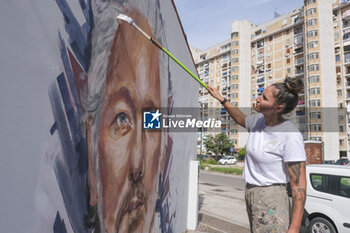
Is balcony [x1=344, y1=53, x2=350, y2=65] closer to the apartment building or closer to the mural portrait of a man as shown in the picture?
the apartment building

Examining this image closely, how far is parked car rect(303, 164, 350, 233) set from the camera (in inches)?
201

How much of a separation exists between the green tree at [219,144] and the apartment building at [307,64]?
2.25 meters

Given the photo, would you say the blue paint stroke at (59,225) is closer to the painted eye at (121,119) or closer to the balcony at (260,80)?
the painted eye at (121,119)

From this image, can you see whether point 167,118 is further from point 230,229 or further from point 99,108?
point 230,229

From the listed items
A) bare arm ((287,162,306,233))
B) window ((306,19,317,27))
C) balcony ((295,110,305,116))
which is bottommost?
bare arm ((287,162,306,233))

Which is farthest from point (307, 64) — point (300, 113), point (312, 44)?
point (300, 113)

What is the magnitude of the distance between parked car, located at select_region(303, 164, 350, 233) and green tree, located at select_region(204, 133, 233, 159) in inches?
1800

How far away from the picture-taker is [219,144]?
51.7 m

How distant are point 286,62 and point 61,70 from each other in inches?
2063

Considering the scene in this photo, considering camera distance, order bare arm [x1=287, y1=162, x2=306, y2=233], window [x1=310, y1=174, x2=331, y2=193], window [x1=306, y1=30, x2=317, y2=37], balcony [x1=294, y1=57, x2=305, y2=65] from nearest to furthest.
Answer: bare arm [x1=287, y1=162, x2=306, y2=233], window [x1=310, y1=174, x2=331, y2=193], window [x1=306, y1=30, x2=317, y2=37], balcony [x1=294, y1=57, x2=305, y2=65]

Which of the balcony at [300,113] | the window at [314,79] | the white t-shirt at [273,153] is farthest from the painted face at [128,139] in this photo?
the balcony at [300,113]

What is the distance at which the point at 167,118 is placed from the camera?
11.8 ft

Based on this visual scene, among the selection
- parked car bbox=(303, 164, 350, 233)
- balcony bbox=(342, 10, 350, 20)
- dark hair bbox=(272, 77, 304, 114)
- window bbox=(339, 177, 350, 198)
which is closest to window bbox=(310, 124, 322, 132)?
balcony bbox=(342, 10, 350, 20)

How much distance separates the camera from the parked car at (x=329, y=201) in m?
5.11
